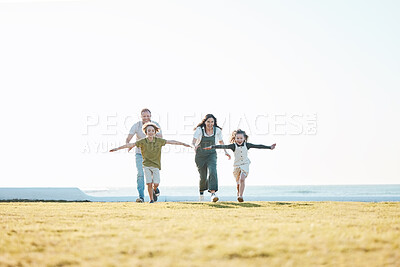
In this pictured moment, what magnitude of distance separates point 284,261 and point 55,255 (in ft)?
5.83

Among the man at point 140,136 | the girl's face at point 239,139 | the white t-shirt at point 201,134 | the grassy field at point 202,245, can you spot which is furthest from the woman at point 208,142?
the grassy field at point 202,245

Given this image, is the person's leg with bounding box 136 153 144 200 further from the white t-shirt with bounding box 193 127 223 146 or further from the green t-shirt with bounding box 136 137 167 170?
A: the white t-shirt with bounding box 193 127 223 146

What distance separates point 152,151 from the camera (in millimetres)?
10578

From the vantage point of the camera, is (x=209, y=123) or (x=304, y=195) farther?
(x=304, y=195)

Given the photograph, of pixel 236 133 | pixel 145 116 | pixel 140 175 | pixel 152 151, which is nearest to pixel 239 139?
pixel 236 133

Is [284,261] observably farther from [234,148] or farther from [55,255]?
[234,148]

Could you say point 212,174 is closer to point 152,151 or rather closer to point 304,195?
point 152,151

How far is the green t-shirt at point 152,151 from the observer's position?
10.5 metres

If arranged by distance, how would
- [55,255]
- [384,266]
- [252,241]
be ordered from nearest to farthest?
[384,266] → [55,255] → [252,241]

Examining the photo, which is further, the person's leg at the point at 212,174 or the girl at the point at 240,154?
the person's leg at the point at 212,174

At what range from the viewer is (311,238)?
394 centimetres

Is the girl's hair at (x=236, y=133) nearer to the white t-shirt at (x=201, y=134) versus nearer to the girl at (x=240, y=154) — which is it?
the girl at (x=240, y=154)

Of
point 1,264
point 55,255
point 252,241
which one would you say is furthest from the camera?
point 252,241

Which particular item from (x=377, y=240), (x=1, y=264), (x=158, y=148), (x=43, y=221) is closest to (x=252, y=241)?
(x=377, y=240)
